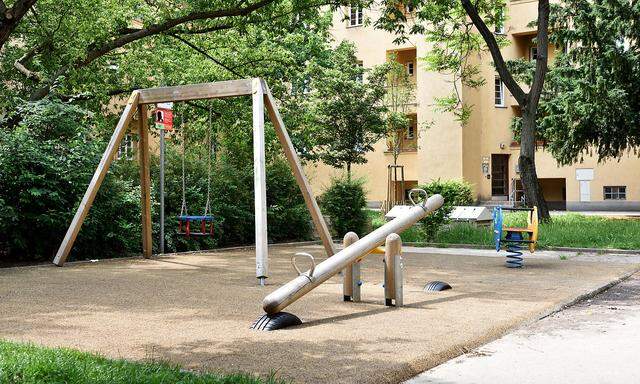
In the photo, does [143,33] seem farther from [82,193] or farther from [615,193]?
[615,193]

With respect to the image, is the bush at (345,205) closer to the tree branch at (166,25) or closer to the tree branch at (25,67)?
the tree branch at (166,25)

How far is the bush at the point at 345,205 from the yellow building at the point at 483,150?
20512mm

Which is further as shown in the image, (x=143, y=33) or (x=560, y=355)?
(x=143, y=33)

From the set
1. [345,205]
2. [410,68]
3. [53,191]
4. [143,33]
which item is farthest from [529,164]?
[410,68]

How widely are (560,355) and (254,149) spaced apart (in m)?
6.77

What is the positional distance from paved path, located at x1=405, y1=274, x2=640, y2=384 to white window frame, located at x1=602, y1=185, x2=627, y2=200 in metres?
33.7

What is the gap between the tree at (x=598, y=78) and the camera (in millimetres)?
28016

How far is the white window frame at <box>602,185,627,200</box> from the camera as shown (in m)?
39.7

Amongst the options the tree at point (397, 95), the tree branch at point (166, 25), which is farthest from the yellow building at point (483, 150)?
the tree branch at point (166, 25)

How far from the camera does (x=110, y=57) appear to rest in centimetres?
2066

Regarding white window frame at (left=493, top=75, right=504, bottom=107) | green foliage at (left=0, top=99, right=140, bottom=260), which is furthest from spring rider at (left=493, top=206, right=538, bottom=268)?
white window frame at (left=493, top=75, right=504, bottom=107)

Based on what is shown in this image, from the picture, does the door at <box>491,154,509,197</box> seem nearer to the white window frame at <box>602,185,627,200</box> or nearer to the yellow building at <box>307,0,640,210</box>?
the yellow building at <box>307,0,640,210</box>

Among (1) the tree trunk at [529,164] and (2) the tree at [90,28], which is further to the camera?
(1) the tree trunk at [529,164]

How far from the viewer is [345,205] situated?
1984 cm
